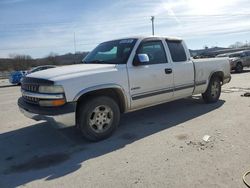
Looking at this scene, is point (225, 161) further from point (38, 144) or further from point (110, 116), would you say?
point (38, 144)

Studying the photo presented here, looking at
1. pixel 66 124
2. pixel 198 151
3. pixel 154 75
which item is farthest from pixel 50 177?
pixel 154 75

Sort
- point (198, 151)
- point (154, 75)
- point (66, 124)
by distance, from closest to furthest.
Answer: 1. point (198, 151)
2. point (66, 124)
3. point (154, 75)

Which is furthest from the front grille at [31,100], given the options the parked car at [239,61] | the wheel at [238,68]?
the wheel at [238,68]

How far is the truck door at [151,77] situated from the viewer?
5988mm

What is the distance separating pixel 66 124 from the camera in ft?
16.6

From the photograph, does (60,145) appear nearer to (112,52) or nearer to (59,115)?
(59,115)

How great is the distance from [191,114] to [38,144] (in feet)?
11.9

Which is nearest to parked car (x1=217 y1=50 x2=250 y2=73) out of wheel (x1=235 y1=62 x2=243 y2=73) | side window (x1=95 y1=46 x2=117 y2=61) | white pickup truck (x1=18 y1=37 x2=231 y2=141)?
wheel (x1=235 y1=62 x2=243 y2=73)

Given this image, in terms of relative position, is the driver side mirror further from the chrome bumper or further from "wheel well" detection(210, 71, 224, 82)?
"wheel well" detection(210, 71, 224, 82)

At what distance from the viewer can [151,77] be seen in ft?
20.5

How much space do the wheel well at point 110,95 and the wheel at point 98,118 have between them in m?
0.08

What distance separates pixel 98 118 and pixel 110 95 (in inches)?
21.3

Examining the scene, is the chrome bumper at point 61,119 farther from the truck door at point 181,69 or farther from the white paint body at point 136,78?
the truck door at point 181,69

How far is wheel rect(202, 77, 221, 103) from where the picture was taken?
27.3ft
